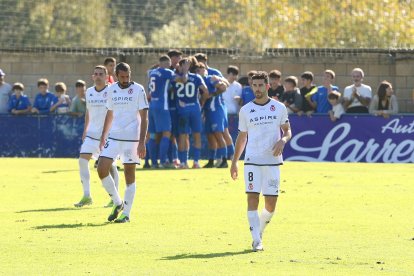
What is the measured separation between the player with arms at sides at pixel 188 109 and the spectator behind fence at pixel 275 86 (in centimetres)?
161

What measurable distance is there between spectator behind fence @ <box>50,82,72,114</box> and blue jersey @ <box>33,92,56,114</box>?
4.0 inches

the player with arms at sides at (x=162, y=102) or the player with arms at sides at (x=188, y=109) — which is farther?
the player with arms at sides at (x=188, y=109)

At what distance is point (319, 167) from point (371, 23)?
25.0 ft

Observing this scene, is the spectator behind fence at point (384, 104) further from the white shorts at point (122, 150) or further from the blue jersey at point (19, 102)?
the white shorts at point (122, 150)

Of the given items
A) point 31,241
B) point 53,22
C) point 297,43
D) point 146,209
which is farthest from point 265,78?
point 53,22

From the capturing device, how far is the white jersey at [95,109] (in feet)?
57.8

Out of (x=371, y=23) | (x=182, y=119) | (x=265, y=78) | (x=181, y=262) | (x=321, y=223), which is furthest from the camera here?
(x=371, y=23)

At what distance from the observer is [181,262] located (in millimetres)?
11602

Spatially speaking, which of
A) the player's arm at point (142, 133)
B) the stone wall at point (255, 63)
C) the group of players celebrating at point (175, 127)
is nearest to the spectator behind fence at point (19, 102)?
the stone wall at point (255, 63)

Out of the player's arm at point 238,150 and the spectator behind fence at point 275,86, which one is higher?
the spectator behind fence at point 275,86

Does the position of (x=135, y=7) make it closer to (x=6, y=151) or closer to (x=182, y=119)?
(x=6, y=151)

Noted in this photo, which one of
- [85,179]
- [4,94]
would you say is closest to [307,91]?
[4,94]

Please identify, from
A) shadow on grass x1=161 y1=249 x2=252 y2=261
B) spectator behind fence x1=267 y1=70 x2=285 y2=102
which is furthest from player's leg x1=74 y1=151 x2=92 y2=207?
spectator behind fence x1=267 y1=70 x2=285 y2=102

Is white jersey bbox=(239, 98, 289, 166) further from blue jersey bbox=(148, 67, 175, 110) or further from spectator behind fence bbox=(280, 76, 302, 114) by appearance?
spectator behind fence bbox=(280, 76, 302, 114)
